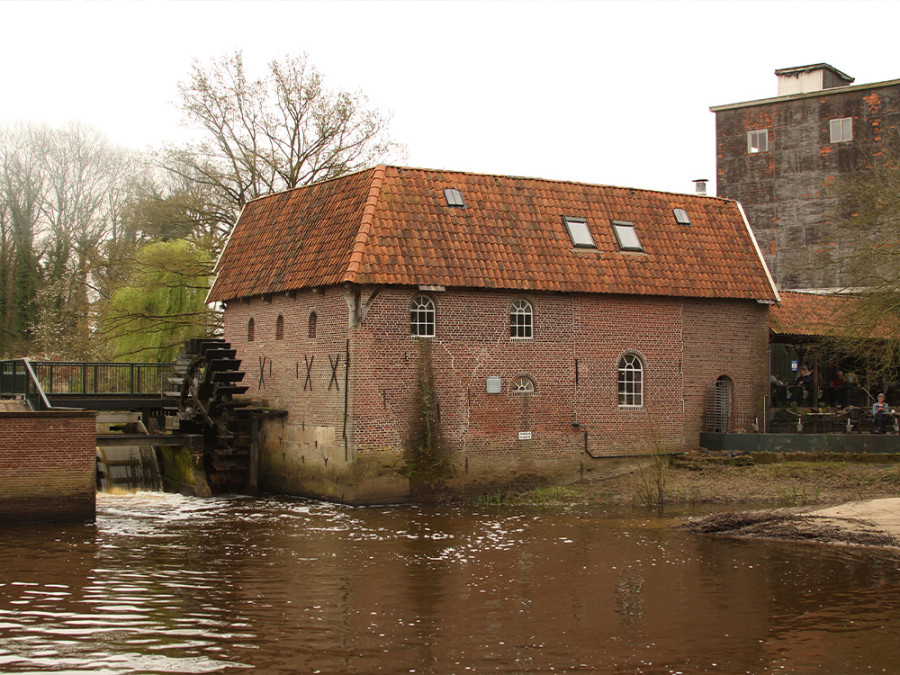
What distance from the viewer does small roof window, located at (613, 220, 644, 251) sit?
22500mm

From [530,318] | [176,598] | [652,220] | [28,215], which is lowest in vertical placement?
[176,598]

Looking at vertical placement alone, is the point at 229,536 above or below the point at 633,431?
below

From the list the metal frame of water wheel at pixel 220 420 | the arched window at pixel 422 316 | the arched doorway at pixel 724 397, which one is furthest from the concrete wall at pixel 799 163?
the metal frame of water wheel at pixel 220 420

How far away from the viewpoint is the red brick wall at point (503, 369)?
64.4 feet

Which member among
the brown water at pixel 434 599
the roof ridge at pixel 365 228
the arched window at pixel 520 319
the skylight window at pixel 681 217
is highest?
the skylight window at pixel 681 217

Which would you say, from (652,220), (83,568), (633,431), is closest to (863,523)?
(633,431)

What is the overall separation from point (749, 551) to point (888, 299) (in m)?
8.72

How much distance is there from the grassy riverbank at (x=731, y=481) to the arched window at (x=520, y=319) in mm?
3110

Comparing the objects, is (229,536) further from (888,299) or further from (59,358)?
(59,358)

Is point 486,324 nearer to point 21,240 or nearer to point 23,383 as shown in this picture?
point 23,383

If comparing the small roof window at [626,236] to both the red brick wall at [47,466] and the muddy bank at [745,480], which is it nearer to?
the muddy bank at [745,480]

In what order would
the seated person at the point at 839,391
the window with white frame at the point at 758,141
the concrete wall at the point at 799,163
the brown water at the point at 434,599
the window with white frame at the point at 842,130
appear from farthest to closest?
the window with white frame at the point at 758,141
the window with white frame at the point at 842,130
the concrete wall at the point at 799,163
the seated person at the point at 839,391
the brown water at the point at 434,599

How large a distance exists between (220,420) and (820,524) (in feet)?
39.2

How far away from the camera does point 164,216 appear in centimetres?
2991
